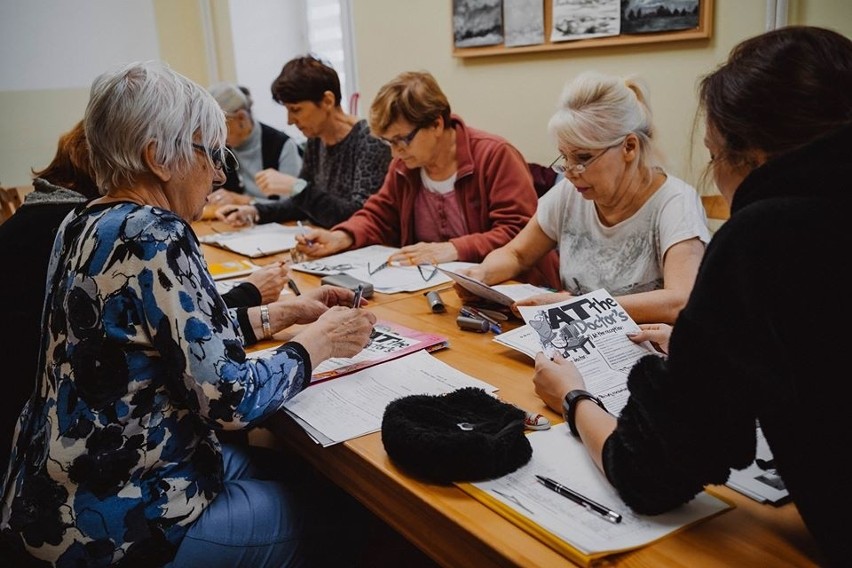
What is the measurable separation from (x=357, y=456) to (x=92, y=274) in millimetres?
486

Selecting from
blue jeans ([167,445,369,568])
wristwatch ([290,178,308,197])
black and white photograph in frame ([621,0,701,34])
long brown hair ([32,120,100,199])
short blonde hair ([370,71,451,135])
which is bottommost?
blue jeans ([167,445,369,568])

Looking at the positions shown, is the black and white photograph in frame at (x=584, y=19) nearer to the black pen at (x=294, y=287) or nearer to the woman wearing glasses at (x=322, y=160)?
the woman wearing glasses at (x=322, y=160)

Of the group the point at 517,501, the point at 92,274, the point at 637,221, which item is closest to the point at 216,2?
the point at 637,221

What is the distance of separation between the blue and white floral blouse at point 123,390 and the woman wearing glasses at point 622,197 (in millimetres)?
833

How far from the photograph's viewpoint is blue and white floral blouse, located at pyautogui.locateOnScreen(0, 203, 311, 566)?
1.08 metres

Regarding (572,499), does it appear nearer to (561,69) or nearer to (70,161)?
(70,161)

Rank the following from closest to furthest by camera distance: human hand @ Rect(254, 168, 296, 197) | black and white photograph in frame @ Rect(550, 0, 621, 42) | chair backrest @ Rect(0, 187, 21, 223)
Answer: black and white photograph in frame @ Rect(550, 0, 621, 42)
human hand @ Rect(254, 168, 296, 197)
chair backrest @ Rect(0, 187, 21, 223)

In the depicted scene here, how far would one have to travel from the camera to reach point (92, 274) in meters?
1.09

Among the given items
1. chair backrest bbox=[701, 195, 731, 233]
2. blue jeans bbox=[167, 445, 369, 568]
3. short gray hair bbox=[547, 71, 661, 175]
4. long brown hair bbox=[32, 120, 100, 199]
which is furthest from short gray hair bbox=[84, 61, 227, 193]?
chair backrest bbox=[701, 195, 731, 233]

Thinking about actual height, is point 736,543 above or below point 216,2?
below

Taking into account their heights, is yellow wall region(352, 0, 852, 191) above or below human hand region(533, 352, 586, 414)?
above

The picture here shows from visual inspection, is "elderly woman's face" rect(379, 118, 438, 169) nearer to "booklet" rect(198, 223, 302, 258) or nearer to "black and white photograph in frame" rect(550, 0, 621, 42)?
"booklet" rect(198, 223, 302, 258)

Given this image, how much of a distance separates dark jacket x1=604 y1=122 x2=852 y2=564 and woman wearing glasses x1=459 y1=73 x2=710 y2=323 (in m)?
0.87

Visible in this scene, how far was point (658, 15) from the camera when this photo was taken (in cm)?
254
